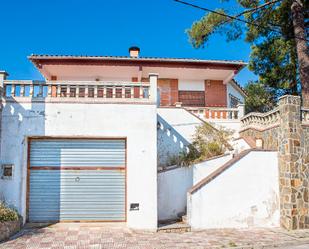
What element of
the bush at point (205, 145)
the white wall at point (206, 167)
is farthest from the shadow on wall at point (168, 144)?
the white wall at point (206, 167)

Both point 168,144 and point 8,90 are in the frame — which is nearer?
point 8,90

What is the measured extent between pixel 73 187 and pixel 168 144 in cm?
458

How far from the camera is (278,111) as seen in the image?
11.8m

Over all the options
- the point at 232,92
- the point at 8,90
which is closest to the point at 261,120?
the point at 232,92

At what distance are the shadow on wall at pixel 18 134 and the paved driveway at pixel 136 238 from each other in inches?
50.4

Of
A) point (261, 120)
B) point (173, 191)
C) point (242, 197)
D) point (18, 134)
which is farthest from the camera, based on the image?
point (261, 120)

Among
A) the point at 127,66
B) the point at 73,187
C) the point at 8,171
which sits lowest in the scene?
the point at 73,187

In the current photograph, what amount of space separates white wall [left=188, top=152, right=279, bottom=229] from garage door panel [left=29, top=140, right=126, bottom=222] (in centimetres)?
269

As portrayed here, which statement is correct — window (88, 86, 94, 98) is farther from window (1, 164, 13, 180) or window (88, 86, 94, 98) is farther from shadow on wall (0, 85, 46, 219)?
window (1, 164, 13, 180)

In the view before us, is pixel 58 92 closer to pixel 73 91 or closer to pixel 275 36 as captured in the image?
pixel 73 91

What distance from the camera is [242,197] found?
10750 millimetres

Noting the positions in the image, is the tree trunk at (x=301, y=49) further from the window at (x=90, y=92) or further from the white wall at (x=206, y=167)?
the window at (x=90, y=92)

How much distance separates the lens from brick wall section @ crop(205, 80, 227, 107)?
19.5 m

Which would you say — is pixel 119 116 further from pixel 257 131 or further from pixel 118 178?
pixel 257 131
